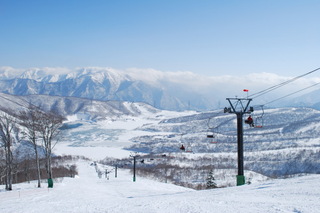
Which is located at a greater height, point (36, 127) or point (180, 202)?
point (36, 127)

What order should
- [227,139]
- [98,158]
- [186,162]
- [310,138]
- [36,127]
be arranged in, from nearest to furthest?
[36,127] < [186,162] < [98,158] < [310,138] < [227,139]

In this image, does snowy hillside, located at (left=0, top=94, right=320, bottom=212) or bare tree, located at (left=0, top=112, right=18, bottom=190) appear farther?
bare tree, located at (left=0, top=112, right=18, bottom=190)

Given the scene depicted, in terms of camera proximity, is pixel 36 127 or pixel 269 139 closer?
pixel 36 127

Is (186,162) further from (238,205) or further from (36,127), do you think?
(238,205)

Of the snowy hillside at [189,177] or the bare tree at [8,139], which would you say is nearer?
the snowy hillside at [189,177]

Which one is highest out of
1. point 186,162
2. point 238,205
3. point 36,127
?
point 36,127

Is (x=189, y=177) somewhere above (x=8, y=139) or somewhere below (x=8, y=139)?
A: below

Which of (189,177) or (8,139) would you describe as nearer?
(8,139)

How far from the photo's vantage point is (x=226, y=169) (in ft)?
308

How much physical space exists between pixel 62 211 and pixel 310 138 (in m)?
154

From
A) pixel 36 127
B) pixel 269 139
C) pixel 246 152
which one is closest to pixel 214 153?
pixel 246 152

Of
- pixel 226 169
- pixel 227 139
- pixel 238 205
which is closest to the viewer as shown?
pixel 238 205

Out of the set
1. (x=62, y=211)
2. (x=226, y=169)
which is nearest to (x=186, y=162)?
(x=226, y=169)

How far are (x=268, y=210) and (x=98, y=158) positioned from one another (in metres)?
114
